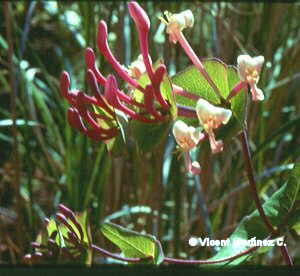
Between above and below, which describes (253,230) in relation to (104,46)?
below

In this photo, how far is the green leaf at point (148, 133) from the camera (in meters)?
0.36

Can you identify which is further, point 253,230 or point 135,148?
point 135,148

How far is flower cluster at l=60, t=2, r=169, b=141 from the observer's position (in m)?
0.32

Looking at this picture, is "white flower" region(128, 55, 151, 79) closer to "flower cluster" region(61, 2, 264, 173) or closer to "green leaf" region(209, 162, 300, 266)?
"flower cluster" region(61, 2, 264, 173)

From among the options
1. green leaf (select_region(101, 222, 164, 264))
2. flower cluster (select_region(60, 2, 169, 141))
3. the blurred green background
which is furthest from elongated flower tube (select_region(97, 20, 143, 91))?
the blurred green background

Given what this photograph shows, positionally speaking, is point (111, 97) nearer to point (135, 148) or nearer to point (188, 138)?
point (188, 138)

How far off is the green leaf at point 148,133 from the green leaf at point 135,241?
0.19 feet

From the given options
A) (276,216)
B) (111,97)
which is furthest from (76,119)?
(276,216)

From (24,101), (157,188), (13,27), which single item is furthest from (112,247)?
(13,27)

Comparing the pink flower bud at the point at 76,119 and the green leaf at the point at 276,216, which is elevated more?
the pink flower bud at the point at 76,119

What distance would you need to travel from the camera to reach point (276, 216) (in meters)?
0.40

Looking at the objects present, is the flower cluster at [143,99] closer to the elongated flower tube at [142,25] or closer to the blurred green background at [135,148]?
the elongated flower tube at [142,25]

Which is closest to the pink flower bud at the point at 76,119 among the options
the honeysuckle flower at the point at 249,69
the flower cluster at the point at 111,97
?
the flower cluster at the point at 111,97

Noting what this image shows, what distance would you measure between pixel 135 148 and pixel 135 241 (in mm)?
345
